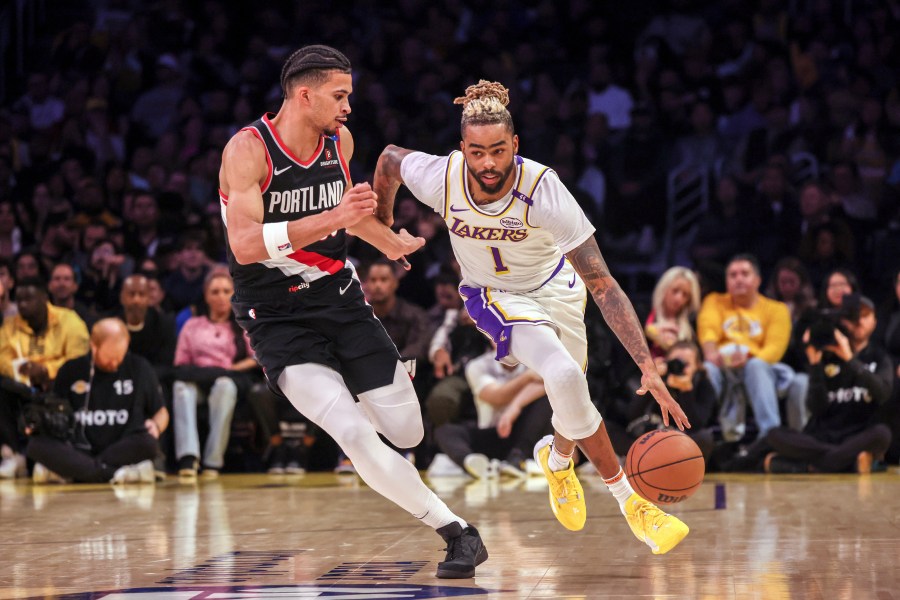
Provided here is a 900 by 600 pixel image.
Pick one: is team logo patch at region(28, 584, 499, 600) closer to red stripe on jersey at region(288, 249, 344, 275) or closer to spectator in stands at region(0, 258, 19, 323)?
red stripe on jersey at region(288, 249, 344, 275)

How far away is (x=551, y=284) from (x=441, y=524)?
51.1 inches

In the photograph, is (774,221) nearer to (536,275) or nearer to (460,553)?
(536,275)

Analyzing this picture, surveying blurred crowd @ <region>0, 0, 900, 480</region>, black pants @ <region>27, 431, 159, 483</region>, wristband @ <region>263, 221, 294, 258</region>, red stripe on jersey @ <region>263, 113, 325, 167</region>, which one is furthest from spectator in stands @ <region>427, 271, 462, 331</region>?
wristband @ <region>263, 221, 294, 258</region>

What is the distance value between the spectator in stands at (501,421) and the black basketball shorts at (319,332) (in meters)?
4.03

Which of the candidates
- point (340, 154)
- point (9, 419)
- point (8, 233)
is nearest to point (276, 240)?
point (340, 154)

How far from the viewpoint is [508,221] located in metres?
5.17

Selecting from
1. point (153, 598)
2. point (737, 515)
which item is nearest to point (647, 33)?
point (737, 515)

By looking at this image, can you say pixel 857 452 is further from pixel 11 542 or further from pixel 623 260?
pixel 11 542

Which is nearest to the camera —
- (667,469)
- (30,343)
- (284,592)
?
(284,592)

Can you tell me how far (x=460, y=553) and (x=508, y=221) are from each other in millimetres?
1377

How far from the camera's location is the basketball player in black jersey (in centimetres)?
456

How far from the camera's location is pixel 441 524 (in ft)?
15.4

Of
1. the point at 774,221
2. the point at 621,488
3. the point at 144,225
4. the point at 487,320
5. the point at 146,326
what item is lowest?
the point at 621,488

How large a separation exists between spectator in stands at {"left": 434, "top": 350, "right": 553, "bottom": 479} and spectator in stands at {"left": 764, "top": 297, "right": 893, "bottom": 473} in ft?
5.51
